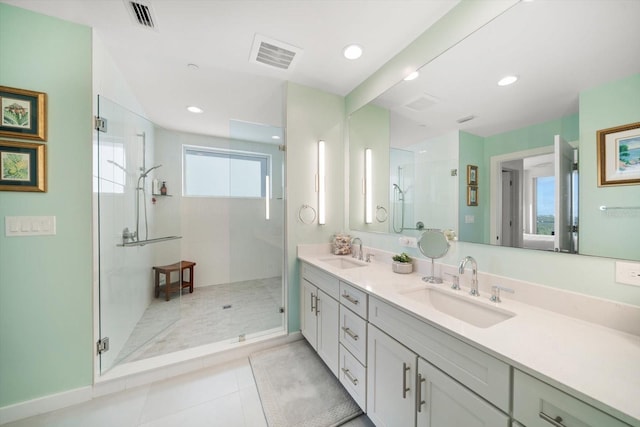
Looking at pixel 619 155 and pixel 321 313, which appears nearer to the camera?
pixel 619 155

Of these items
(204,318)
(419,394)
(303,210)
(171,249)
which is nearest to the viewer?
(419,394)

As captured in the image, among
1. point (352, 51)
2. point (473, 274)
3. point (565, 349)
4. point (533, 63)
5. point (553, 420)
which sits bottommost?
point (553, 420)

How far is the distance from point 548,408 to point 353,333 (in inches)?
36.5

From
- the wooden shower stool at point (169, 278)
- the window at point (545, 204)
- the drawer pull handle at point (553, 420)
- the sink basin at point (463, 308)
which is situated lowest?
the wooden shower stool at point (169, 278)

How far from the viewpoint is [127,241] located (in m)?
2.17

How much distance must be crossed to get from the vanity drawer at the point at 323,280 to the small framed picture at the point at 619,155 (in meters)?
1.40

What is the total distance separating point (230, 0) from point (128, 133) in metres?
1.66

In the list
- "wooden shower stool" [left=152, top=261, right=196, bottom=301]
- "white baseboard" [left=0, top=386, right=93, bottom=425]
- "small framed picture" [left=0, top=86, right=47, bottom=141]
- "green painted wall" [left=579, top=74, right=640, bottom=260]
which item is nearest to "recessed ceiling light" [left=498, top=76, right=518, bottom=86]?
"green painted wall" [left=579, top=74, right=640, bottom=260]

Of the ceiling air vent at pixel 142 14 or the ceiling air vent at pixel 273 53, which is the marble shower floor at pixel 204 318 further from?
the ceiling air vent at pixel 142 14

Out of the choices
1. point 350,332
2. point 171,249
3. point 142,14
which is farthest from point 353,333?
point 171,249

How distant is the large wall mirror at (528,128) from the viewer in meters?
0.88

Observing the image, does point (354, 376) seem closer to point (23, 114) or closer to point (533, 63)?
point (533, 63)

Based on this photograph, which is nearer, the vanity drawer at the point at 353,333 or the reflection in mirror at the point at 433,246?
the vanity drawer at the point at 353,333

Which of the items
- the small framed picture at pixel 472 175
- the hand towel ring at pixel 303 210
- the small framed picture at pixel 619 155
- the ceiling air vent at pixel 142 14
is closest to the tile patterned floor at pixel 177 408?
the hand towel ring at pixel 303 210
